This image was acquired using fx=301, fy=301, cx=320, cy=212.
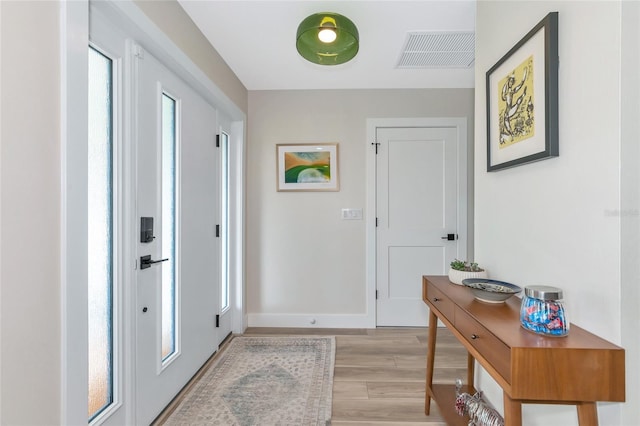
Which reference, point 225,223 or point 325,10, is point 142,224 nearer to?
point 225,223

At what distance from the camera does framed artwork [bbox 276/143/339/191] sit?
3.04 m

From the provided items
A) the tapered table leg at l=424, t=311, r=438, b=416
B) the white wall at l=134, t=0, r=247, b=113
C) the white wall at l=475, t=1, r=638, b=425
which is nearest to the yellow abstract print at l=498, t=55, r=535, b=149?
the white wall at l=475, t=1, r=638, b=425

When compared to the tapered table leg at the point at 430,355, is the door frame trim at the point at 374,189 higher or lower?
higher

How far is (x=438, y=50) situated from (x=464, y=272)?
1.71m

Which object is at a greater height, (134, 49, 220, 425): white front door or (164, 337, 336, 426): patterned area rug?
(134, 49, 220, 425): white front door

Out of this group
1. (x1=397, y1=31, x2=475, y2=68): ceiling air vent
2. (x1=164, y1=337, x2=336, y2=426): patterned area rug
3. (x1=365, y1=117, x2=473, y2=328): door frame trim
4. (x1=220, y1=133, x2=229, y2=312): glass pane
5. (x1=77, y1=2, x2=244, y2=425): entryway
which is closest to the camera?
(x1=77, y1=2, x2=244, y2=425): entryway

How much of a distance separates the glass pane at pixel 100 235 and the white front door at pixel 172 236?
0.15 m

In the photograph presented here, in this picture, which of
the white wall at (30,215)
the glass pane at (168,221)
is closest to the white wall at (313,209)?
the glass pane at (168,221)

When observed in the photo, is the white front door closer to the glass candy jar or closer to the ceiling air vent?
the ceiling air vent

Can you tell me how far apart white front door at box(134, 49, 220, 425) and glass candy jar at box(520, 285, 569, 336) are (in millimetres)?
1728

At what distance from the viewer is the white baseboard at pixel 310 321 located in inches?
120

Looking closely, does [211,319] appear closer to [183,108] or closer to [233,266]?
[233,266]

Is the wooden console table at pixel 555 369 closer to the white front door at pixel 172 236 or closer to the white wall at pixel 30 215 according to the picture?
the white wall at pixel 30 215

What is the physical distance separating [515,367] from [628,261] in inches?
17.4
